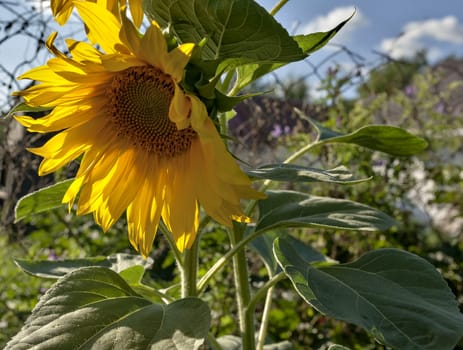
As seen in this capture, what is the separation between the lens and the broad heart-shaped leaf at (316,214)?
0.70 metres

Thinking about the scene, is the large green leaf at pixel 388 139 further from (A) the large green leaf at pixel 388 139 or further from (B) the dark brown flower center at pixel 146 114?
(B) the dark brown flower center at pixel 146 114

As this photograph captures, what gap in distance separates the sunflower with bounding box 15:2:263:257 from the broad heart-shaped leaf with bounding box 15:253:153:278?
150 millimetres

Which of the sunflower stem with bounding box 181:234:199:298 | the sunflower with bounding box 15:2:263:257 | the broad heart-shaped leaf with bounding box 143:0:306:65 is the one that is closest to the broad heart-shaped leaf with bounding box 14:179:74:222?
the sunflower with bounding box 15:2:263:257

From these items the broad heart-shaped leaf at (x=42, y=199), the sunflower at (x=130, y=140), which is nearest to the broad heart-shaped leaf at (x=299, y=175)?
the sunflower at (x=130, y=140)

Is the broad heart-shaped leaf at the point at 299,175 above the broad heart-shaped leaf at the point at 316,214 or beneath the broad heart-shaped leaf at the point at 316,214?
above

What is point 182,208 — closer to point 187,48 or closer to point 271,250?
point 187,48

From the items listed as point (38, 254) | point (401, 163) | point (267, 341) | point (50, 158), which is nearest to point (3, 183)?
point (38, 254)

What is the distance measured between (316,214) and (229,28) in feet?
1.08

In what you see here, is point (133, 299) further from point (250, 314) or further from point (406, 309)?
point (406, 309)

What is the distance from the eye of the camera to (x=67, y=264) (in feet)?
2.89

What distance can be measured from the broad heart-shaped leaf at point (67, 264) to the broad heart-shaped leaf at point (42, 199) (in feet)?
0.25

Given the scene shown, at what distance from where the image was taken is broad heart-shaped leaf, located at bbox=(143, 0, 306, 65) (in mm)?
522

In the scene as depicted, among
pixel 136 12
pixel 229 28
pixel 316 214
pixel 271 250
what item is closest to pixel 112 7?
pixel 136 12

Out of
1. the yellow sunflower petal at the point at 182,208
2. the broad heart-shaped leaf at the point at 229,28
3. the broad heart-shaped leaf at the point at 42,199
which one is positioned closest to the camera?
the broad heart-shaped leaf at the point at 229,28
